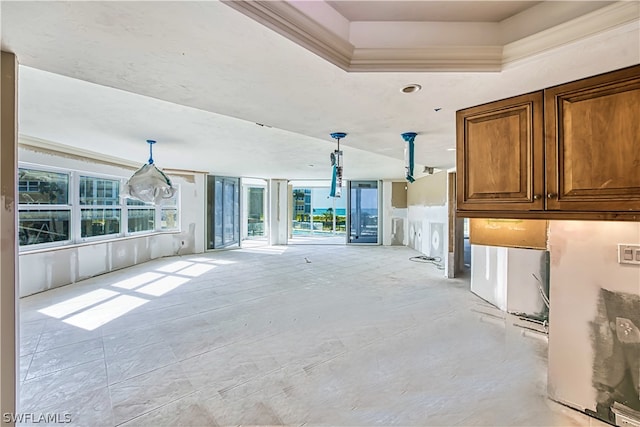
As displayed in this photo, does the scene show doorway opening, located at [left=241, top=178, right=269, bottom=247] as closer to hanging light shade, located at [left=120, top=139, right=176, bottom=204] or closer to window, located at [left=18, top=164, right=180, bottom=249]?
window, located at [left=18, top=164, right=180, bottom=249]

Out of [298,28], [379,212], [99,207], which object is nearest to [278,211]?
[379,212]

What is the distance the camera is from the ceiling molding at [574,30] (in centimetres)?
108

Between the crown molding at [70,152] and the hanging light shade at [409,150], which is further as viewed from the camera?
the crown molding at [70,152]

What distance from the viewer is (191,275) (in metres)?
5.87

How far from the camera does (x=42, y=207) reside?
467 centimetres

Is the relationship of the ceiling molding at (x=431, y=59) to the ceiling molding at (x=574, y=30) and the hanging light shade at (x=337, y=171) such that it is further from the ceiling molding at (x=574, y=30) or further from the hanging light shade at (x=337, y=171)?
the hanging light shade at (x=337, y=171)

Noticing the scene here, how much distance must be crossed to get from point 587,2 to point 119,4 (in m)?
1.69

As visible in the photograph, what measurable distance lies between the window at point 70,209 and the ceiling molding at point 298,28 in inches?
205

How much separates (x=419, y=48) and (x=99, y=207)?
6.53 meters

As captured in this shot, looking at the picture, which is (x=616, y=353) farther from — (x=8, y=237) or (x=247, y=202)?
(x=247, y=202)

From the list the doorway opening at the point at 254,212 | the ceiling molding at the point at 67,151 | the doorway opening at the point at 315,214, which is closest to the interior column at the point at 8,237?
the ceiling molding at the point at 67,151

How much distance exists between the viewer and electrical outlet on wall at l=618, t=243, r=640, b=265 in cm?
173

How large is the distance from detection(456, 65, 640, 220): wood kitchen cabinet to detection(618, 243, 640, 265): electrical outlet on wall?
543 millimetres

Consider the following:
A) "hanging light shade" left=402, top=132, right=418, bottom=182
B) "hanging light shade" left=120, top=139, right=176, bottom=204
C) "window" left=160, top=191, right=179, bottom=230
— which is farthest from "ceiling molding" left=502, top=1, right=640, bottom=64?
"window" left=160, top=191, right=179, bottom=230
